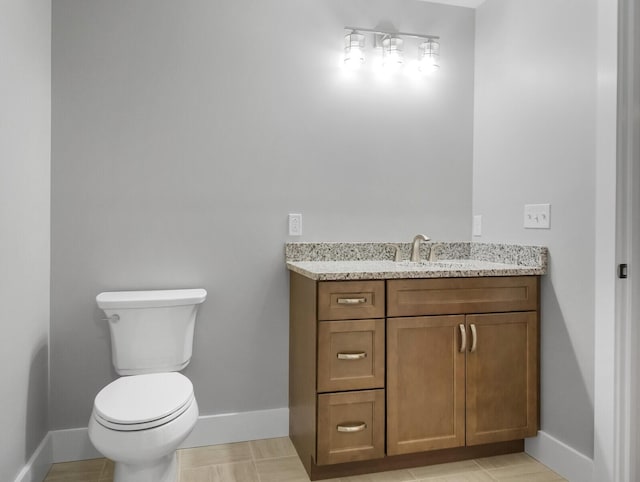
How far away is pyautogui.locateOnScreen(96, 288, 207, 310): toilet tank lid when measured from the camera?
2068 millimetres

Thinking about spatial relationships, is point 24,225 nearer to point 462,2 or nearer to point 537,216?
point 537,216

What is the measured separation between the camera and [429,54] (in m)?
2.62

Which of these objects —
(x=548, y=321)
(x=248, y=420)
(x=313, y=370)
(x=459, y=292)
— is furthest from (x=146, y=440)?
(x=548, y=321)

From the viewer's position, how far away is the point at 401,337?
208cm

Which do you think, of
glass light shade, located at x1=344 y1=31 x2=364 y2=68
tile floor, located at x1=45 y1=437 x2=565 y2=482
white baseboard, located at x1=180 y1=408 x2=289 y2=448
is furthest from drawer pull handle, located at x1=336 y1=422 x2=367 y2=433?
glass light shade, located at x1=344 y1=31 x2=364 y2=68

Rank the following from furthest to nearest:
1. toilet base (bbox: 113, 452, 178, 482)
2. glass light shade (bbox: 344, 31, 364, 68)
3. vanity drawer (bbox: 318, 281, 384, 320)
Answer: glass light shade (bbox: 344, 31, 364, 68)
vanity drawer (bbox: 318, 281, 384, 320)
toilet base (bbox: 113, 452, 178, 482)

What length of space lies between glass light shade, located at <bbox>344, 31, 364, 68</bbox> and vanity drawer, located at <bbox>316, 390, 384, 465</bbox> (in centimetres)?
163

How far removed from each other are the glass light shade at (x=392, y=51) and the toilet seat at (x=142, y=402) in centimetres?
187

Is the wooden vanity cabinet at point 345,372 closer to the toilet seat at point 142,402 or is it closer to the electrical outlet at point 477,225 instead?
the toilet seat at point 142,402

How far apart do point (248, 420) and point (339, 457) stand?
2.08 ft

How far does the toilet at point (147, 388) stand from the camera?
164 centimetres

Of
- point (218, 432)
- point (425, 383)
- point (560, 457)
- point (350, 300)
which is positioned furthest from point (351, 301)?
point (560, 457)

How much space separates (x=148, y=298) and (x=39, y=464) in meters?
0.81

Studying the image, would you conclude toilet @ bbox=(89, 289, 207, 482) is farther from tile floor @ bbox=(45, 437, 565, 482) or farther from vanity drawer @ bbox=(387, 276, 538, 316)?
vanity drawer @ bbox=(387, 276, 538, 316)
